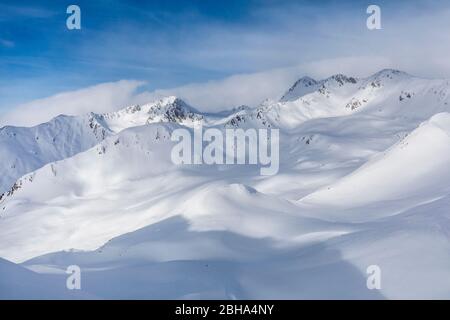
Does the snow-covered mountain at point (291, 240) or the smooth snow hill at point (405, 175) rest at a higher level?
the smooth snow hill at point (405, 175)

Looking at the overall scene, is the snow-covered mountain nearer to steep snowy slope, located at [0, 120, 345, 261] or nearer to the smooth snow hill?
the smooth snow hill

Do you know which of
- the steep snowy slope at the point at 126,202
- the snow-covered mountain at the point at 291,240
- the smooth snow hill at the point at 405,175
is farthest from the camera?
the smooth snow hill at the point at 405,175

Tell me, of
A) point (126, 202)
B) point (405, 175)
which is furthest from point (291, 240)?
point (126, 202)

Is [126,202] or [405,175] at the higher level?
[126,202]

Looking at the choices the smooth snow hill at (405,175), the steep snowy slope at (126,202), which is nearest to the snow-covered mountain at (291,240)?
the smooth snow hill at (405,175)

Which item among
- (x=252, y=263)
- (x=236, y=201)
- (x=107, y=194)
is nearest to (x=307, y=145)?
(x=107, y=194)

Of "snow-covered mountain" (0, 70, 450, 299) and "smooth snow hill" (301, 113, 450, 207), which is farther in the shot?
"smooth snow hill" (301, 113, 450, 207)

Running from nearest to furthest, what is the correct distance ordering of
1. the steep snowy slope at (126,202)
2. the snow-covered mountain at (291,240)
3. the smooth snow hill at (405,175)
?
the snow-covered mountain at (291,240), the steep snowy slope at (126,202), the smooth snow hill at (405,175)

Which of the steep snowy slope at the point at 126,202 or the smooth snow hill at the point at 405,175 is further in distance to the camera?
the smooth snow hill at the point at 405,175

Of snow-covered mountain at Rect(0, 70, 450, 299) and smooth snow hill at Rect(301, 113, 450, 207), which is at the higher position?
smooth snow hill at Rect(301, 113, 450, 207)

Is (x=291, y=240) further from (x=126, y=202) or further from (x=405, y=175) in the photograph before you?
(x=126, y=202)

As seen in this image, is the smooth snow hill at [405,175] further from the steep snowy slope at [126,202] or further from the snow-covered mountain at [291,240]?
the steep snowy slope at [126,202]

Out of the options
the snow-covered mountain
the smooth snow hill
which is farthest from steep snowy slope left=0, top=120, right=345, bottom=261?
the smooth snow hill

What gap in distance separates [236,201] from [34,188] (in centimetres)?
11644
